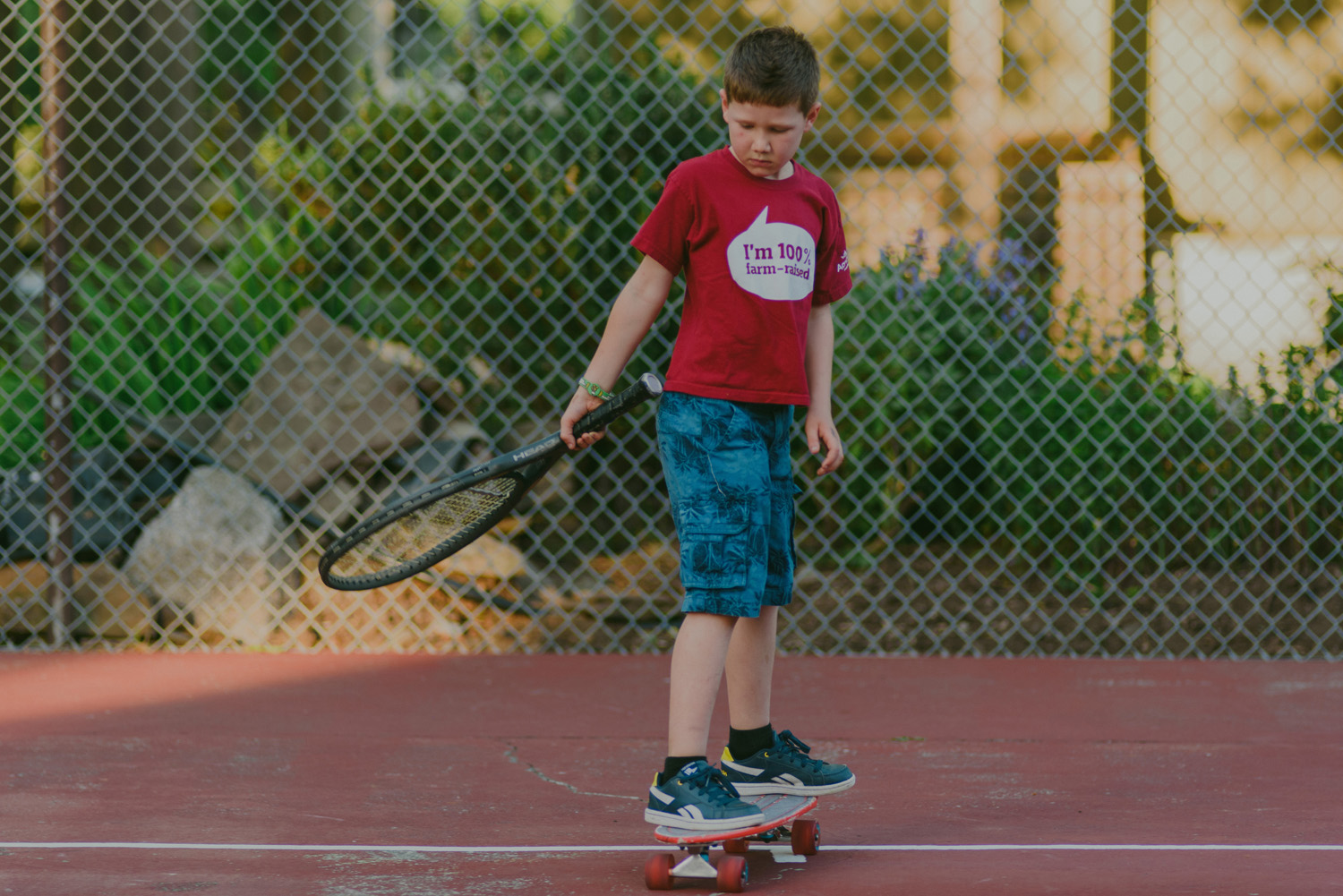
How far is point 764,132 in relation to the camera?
8.48 ft

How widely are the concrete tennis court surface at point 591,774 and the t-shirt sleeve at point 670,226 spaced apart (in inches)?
47.1

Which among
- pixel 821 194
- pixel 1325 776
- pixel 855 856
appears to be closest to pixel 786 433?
pixel 821 194

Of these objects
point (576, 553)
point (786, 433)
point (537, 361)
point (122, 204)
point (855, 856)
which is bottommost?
point (855, 856)

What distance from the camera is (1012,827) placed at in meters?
2.93

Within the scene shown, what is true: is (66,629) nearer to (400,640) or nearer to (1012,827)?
(400,640)

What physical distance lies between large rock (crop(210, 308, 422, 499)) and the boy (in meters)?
2.78

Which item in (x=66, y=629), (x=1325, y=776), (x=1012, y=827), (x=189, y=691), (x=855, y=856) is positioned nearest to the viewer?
(x=855, y=856)

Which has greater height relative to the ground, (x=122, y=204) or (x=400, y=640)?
(x=122, y=204)

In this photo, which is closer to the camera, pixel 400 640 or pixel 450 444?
pixel 400 640

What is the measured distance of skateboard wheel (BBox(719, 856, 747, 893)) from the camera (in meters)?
2.49

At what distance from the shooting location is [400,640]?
16.1 feet

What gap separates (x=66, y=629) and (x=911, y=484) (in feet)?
10.1

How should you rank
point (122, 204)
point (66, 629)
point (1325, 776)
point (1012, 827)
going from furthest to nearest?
point (122, 204) < point (66, 629) < point (1325, 776) < point (1012, 827)

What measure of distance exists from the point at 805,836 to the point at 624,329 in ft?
3.46
